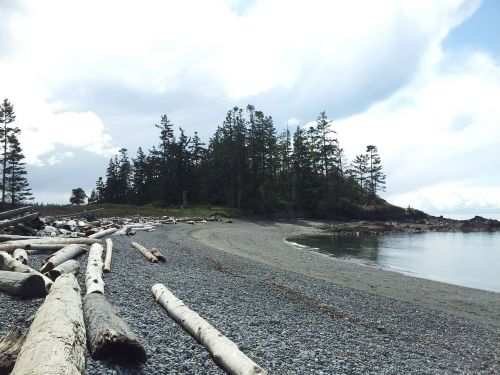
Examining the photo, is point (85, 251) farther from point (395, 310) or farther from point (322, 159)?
point (322, 159)

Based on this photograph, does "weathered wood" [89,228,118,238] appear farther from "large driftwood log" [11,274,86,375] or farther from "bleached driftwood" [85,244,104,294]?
"large driftwood log" [11,274,86,375]

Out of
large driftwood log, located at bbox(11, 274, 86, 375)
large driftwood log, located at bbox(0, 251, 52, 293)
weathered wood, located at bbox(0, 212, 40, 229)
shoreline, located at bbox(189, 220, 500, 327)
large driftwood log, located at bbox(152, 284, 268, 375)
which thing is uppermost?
weathered wood, located at bbox(0, 212, 40, 229)

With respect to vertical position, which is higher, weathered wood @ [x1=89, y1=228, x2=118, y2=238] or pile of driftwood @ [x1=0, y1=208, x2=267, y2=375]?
weathered wood @ [x1=89, y1=228, x2=118, y2=238]

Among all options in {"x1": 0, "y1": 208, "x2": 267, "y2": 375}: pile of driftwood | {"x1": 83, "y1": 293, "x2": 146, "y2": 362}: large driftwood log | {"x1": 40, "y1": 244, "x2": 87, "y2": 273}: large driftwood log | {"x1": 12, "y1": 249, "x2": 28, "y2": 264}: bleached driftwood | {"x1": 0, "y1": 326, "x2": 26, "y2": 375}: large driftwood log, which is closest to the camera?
{"x1": 0, "y1": 208, "x2": 267, "y2": 375}: pile of driftwood

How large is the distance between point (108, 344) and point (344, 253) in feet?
109

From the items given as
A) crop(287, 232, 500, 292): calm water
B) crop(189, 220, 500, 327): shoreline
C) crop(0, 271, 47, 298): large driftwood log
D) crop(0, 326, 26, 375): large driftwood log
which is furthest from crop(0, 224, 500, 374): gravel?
crop(287, 232, 500, 292): calm water

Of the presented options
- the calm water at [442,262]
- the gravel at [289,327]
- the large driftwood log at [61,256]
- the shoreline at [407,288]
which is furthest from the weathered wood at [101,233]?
the calm water at [442,262]

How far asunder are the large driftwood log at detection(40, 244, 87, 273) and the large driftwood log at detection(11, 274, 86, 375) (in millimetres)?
4903

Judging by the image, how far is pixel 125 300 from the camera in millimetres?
10055

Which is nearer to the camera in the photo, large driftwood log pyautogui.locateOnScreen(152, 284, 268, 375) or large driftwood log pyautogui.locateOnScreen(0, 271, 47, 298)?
large driftwood log pyautogui.locateOnScreen(152, 284, 268, 375)

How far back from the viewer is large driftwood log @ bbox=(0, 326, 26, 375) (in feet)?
17.5

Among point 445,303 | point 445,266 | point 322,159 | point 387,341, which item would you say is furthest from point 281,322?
point 322,159

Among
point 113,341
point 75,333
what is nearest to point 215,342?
point 113,341

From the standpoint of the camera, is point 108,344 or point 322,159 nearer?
point 108,344
